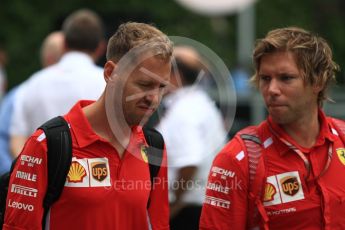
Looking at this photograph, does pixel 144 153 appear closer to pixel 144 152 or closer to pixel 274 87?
pixel 144 152

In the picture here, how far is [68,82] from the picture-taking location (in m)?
6.36

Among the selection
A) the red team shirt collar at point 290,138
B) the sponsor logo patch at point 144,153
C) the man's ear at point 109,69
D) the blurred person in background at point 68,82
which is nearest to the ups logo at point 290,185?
the red team shirt collar at point 290,138

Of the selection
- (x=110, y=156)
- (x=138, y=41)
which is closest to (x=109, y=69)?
(x=138, y=41)

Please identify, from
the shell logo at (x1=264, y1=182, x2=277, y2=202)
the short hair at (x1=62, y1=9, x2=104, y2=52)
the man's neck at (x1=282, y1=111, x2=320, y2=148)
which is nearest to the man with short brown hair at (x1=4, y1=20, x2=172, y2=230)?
the shell logo at (x1=264, y1=182, x2=277, y2=202)

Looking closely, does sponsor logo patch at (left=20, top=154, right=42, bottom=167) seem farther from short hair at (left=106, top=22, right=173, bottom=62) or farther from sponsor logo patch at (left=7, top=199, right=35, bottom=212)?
short hair at (left=106, top=22, right=173, bottom=62)

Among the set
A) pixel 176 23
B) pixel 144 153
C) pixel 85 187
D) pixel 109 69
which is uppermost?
pixel 176 23

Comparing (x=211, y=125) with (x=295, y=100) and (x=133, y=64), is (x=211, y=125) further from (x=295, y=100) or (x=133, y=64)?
(x=133, y=64)

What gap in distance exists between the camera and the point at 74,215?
415cm

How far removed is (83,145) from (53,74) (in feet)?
7.62

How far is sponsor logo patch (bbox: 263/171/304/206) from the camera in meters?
4.49

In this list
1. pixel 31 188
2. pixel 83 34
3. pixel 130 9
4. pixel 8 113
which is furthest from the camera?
pixel 130 9

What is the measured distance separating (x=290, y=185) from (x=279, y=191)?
71mm

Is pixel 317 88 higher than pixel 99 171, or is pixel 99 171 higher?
pixel 317 88

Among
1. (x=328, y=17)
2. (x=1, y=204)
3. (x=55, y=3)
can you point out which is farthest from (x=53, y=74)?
(x=328, y=17)
